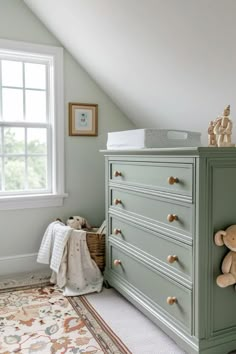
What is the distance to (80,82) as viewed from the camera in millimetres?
3174

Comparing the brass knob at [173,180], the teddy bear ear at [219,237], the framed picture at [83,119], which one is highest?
the framed picture at [83,119]

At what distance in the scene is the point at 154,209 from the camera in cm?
201

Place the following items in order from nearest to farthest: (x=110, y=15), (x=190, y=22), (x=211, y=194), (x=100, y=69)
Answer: (x=211, y=194) → (x=190, y=22) → (x=110, y=15) → (x=100, y=69)

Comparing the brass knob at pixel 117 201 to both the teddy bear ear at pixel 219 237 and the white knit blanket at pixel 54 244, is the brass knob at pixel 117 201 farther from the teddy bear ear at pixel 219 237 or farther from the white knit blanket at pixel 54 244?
the teddy bear ear at pixel 219 237

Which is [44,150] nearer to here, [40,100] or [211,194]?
[40,100]

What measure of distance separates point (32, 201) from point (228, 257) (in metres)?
1.91

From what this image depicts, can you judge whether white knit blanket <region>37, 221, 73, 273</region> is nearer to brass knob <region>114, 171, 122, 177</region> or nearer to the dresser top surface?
brass knob <region>114, 171, 122, 177</region>

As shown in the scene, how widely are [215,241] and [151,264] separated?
53 cm

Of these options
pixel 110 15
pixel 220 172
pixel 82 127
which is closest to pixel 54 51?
pixel 82 127

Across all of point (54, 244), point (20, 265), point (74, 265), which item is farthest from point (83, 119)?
point (20, 265)

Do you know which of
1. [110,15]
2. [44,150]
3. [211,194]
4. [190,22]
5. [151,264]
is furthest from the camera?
[44,150]

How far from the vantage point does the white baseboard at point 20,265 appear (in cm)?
296

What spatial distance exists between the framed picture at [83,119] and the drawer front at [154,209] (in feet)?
2.86

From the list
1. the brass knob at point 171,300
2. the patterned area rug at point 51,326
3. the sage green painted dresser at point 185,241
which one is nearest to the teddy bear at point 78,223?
the patterned area rug at point 51,326
